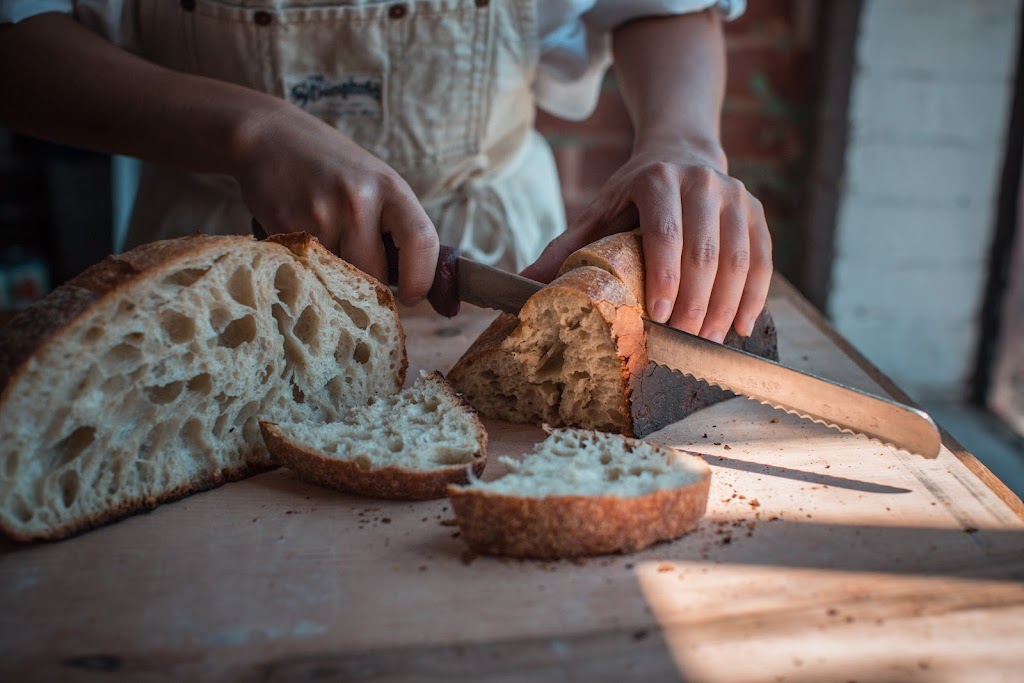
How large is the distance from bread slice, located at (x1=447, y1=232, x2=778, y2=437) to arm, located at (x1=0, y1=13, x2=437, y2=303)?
27 centimetres

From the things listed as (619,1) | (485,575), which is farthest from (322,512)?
(619,1)

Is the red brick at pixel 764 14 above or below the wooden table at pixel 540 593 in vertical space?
above

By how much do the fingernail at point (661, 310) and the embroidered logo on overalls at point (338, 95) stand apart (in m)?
1.11

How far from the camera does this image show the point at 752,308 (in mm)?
2078

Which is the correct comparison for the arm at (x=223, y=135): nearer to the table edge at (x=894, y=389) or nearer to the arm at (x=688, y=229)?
the arm at (x=688, y=229)

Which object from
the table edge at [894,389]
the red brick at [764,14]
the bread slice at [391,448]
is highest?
the red brick at [764,14]

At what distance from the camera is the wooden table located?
1254 mm

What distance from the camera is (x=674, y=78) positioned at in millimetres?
2545

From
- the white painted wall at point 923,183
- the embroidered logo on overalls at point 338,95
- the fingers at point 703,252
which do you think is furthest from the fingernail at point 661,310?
the white painted wall at point 923,183

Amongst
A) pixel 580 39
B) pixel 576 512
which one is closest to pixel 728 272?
pixel 576 512

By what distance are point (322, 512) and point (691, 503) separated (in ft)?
2.27

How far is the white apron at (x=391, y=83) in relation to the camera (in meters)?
2.42

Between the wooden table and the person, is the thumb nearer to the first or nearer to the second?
the person

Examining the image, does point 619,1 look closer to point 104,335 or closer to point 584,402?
point 584,402
